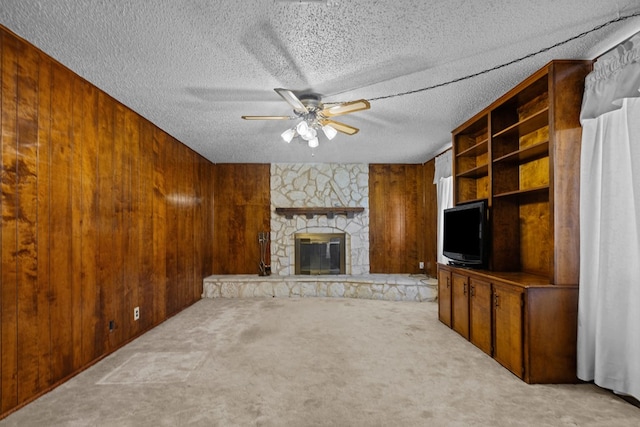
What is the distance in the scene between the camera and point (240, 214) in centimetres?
603

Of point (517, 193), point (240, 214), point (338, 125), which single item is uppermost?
point (338, 125)

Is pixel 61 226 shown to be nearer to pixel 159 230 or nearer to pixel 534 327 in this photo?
pixel 159 230

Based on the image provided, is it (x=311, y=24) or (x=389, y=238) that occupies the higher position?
(x=311, y=24)

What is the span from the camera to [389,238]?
6008 millimetres

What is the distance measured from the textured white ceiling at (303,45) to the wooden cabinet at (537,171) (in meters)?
0.21

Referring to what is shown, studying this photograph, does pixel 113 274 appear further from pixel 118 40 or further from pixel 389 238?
pixel 389 238

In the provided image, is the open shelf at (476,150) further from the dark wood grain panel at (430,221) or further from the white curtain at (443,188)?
the dark wood grain panel at (430,221)

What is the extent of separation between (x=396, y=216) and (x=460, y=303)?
2.83m

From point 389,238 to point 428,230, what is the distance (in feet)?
2.42

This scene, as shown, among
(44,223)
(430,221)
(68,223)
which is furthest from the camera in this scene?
(430,221)

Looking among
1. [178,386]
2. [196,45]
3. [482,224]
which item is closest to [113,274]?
[178,386]

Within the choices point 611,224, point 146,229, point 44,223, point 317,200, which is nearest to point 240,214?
point 317,200

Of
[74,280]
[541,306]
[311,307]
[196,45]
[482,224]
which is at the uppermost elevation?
[196,45]

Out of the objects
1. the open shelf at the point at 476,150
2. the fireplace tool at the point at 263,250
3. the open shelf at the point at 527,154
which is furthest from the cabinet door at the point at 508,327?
the fireplace tool at the point at 263,250
